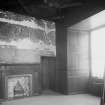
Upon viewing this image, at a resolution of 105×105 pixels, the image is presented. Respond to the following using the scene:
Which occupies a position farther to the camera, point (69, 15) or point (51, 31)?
point (51, 31)

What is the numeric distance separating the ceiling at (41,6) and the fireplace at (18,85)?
2432 mm

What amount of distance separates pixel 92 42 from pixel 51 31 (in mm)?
1803

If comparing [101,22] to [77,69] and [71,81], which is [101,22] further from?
[71,81]

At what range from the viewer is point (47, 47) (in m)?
5.59

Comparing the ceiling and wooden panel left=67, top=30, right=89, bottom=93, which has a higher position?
the ceiling

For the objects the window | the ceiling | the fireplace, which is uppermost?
the ceiling

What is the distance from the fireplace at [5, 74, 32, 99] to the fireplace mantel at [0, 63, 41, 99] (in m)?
0.10

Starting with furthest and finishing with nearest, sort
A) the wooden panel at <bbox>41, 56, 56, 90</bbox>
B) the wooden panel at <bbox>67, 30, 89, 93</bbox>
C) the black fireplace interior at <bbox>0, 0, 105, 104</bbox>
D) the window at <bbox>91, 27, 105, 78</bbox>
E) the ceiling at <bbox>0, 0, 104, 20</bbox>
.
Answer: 1. the wooden panel at <bbox>41, 56, 56, 90</bbox>
2. the wooden panel at <bbox>67, 30, 89, 93</bbox>
3. the window at <bbox>91, 27, 105, 78</bbox>
4. the black fireplace interior at <bbox>0, 0, 105, 104</bbox>
5. the ceiling at <bbox>0, 0, 104, 20</bbox>

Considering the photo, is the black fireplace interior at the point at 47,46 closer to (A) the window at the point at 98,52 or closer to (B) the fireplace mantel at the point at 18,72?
(B) the fireplace mantel at the point at 18,72

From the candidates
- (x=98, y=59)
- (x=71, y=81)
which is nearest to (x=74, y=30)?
(x=98, y=59)

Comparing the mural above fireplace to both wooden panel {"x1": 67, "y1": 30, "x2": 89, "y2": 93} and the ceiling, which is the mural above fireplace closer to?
the ceiling

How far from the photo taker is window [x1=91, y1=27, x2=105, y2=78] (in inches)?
205

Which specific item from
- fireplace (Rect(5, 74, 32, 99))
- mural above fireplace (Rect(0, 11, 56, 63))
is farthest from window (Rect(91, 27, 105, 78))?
fireplace (Rect(5, 74, 32, 99))

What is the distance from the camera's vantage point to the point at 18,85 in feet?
15.9
